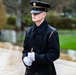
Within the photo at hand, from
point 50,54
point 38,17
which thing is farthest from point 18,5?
point 50,54

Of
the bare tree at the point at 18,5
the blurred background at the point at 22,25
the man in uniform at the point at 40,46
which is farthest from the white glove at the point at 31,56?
the bare tree at the point at 18,5

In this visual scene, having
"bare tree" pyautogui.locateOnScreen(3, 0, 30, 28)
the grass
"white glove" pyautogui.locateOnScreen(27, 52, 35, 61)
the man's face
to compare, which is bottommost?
the grass

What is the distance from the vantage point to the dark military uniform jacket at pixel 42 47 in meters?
3.20

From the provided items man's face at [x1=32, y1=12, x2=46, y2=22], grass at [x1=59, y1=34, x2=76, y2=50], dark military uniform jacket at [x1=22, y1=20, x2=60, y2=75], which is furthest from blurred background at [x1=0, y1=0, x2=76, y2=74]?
man's face at [x1=32, y1=12, x2=46, y2=22]

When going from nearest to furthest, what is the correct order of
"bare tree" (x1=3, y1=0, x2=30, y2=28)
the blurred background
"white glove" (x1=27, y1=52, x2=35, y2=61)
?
"white glove" (x1=27, y1=52, x2=35, y2=61), the blurred background, "bare tree" (x1=3, y1=0, x2=30, y2=28)

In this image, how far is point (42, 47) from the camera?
325cm

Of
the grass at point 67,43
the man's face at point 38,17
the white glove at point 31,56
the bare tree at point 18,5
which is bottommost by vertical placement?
the grass at point 67,43

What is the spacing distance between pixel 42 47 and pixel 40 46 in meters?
0.03

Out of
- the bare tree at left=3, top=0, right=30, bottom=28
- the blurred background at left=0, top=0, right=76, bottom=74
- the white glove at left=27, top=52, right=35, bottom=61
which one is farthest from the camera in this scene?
the bare tree at left=3, top=0, right=30, bottom=28

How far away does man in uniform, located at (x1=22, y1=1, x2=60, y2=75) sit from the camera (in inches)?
126

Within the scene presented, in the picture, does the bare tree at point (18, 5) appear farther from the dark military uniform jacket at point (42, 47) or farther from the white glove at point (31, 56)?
the white glove at point (31, 56)

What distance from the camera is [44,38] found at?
3236 millimetres

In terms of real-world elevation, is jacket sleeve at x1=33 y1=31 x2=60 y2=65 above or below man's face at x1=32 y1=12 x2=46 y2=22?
below

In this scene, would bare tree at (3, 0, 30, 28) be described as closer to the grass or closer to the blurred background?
the blurred background
